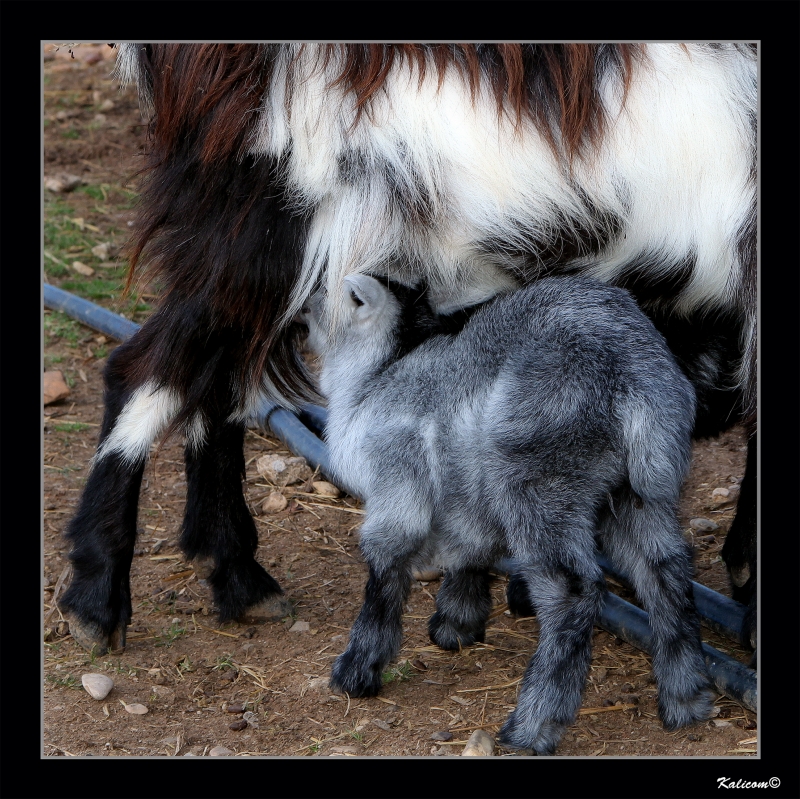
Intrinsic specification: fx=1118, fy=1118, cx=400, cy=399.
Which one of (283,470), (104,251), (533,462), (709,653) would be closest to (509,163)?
(533,462)

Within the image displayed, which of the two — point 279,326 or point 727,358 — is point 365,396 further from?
point 727,358

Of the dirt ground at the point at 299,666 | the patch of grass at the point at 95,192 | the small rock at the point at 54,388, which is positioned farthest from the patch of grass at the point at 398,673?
the patch of grass at the point at 95,192

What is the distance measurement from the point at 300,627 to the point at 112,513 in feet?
2.45

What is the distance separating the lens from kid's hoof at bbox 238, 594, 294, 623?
12.4 feet

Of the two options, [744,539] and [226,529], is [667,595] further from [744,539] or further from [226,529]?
[226,529]

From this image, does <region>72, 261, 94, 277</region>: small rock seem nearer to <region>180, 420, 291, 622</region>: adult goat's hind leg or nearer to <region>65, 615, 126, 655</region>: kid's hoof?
<region>180, 420, 291, 622</region>: adult goat's hind leg

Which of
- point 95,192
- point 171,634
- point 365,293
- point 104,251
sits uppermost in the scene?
point 365,293

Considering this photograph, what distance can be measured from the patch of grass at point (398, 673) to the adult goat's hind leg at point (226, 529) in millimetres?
546

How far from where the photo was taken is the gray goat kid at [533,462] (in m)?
2.84

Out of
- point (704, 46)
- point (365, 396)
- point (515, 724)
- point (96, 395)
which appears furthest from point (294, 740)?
point (96, 395)

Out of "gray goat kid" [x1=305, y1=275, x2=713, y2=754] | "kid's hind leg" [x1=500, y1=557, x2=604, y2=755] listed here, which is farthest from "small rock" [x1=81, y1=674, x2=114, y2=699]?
"kid's hind leg" [x1=500, y1=557, x2=604, y2=755]

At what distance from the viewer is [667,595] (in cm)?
298

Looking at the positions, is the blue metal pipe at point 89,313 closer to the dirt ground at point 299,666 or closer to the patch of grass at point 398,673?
the dirt ground at point 299,666

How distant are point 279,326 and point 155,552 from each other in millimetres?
1413
